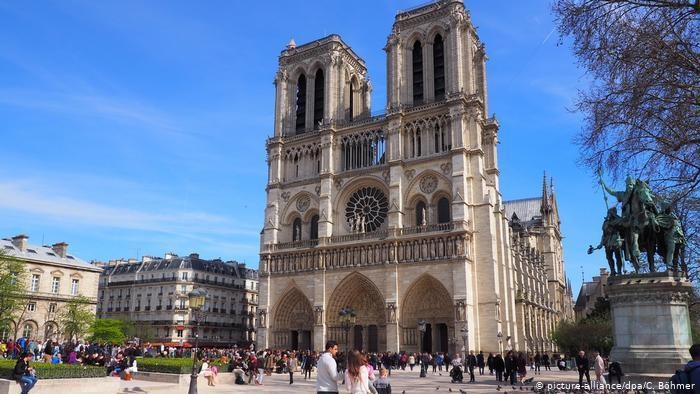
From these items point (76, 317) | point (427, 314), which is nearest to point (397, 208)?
point (427, 314)

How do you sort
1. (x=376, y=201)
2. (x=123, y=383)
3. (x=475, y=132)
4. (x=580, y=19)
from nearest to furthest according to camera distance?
(x=580, y=19), (x=123, y=383), (x=475, y=132), (x=376, y=201)

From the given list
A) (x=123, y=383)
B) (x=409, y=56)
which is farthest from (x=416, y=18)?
(x=123, y=383)

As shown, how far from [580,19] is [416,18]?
34.7 m

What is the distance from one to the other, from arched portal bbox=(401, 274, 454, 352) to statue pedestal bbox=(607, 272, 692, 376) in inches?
860

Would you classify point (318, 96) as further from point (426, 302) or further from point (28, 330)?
point (28, 330)

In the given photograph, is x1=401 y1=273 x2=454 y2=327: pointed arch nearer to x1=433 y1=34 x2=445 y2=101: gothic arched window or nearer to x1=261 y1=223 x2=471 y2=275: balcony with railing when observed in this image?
x1=261 y1=223 x2=471 y2=275: balcony with railing

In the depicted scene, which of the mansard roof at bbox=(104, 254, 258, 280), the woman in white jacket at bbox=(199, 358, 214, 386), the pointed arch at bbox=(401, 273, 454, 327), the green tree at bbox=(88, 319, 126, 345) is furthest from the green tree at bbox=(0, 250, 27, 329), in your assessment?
the pointed arch at bbox=(401, 273, 454, 327)

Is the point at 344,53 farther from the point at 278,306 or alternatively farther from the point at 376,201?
the point at 278,306

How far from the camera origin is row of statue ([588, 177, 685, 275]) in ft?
47.5

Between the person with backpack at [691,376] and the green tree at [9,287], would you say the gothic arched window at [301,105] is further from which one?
the person with backpack at [691,376]

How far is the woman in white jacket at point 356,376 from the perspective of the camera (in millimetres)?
6828

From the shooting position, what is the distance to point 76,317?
40688mm

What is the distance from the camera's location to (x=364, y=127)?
42219mm

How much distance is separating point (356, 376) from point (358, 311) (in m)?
33.6
